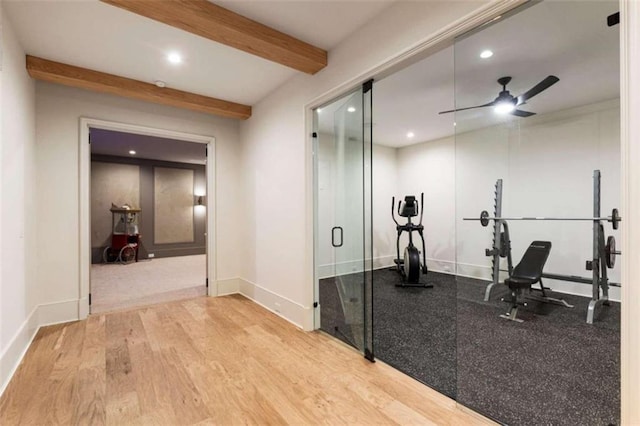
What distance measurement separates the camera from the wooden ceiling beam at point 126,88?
297 cm

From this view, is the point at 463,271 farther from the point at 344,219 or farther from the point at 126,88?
the point at 126,88

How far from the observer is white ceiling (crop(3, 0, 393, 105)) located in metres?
2.22

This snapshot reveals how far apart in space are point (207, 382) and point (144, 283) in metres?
3.91

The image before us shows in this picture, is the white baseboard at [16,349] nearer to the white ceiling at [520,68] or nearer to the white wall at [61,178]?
the white wall at [61,178]

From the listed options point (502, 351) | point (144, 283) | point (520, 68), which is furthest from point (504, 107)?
point (144, 283)

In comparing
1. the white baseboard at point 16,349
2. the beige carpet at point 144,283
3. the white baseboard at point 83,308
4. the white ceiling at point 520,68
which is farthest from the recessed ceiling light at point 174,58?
the beige carpet at point 144,283

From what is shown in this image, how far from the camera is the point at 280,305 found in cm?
348

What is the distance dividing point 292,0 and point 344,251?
7.22ft

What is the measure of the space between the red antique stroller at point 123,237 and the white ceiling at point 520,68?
6822 millimetres

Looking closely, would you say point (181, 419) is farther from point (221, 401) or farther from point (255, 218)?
point (255, 218)

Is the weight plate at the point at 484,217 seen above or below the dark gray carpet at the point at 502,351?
above

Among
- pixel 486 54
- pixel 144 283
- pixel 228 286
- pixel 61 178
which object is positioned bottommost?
pixel 144 283

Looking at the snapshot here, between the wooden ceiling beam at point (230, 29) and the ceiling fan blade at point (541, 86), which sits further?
the ceiling fan blade at point (541, 86)

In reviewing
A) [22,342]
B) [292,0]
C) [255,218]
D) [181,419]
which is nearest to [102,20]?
[292,0]
